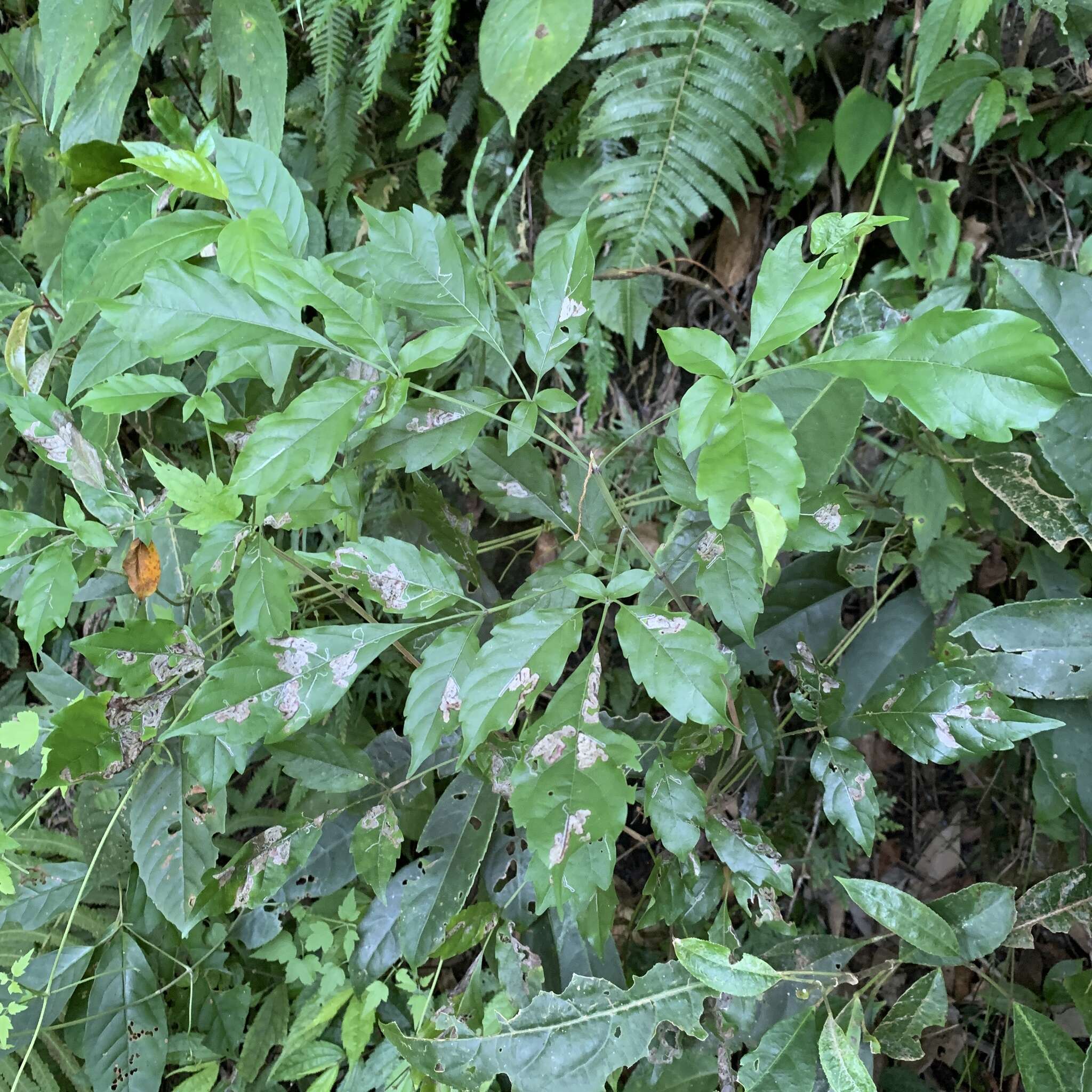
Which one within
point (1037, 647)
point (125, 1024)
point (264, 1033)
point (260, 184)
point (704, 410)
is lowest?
point (264, 1033)

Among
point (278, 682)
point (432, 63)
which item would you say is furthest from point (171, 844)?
point (432, 63)

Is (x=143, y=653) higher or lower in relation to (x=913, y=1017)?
higher

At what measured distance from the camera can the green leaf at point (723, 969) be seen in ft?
2.69

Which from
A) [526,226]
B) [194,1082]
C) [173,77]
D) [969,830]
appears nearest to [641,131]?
[526,226]

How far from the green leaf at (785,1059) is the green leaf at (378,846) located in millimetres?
500

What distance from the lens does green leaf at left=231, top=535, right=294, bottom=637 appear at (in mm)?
897

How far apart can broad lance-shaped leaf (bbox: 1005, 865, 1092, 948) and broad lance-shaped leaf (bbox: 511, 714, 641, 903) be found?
2.05 feet

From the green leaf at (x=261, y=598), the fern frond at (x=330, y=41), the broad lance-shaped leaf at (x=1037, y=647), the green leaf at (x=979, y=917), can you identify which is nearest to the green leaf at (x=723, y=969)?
the green leaf at (x=979, y=917)

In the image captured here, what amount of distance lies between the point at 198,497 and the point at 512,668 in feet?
1.27

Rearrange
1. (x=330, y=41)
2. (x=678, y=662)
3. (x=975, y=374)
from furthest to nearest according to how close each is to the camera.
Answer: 1. (x=330, y=41)
2. (x=678, y=662)
3. (x=975, y=374)

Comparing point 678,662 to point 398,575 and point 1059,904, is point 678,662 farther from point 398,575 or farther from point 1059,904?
point 1059,904

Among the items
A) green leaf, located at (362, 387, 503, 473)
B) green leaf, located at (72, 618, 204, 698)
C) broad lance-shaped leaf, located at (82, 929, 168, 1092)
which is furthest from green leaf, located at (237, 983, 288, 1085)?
green leaf, located at (362, 387, 503, 473)

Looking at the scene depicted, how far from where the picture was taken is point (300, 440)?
74cm

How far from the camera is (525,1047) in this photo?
89 cm
